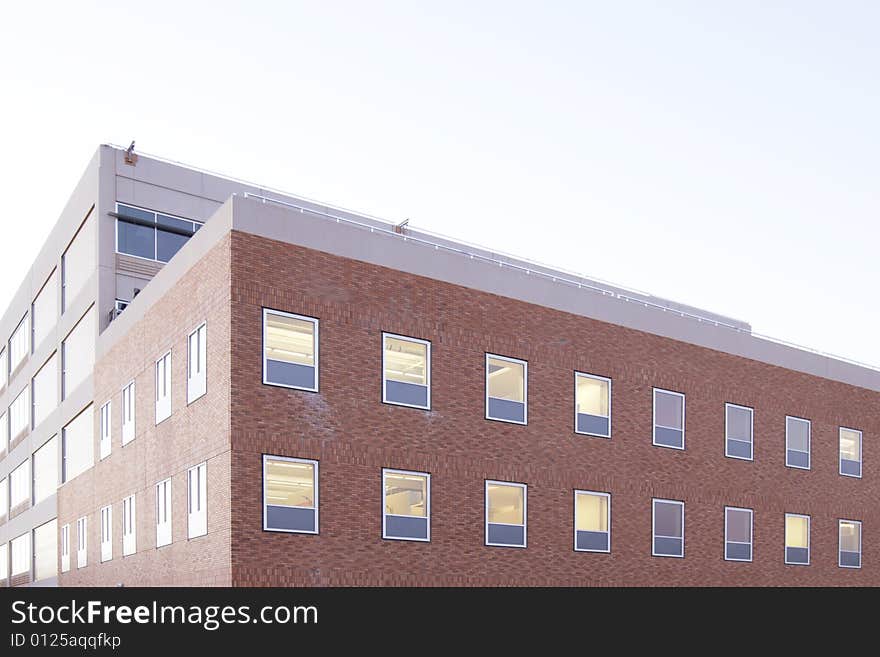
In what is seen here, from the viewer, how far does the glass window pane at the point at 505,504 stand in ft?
94.7

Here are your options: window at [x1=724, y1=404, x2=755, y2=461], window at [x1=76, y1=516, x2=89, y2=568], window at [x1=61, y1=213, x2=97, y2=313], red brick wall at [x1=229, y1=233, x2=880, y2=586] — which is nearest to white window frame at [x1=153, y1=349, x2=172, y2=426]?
red brick wall at [x1=229, y1=233, x2=880, y2=586]

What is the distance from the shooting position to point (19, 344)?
169 feet

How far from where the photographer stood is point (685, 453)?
1324 inches

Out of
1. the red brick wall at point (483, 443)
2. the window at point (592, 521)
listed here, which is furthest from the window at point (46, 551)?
the window at point (592, 521)

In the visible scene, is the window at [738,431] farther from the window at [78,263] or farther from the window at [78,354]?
the window at [78,263]

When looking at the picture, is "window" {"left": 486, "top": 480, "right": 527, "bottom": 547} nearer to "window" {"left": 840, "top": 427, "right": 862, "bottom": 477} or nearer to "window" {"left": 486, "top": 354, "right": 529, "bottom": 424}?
"window" {"left": 486, "top": 354, "right": 529, "bottom": 424}

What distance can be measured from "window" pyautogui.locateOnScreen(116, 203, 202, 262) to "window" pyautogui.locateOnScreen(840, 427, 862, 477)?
2450 centimetres

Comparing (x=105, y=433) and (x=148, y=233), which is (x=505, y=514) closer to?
(x=105, y=433)

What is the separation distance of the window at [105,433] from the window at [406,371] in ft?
36.6

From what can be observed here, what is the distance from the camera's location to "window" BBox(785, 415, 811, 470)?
36969mm

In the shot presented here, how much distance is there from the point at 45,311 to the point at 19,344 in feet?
21.3
